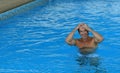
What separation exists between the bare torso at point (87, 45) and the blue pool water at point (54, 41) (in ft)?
0.58

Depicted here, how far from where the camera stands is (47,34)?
8.53m

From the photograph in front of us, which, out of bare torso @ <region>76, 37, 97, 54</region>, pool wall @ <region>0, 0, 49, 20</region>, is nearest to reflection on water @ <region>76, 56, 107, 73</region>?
bare torso @ <region>76, 37, 97, 54</region>

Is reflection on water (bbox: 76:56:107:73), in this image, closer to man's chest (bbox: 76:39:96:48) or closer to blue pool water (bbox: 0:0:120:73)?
blue pool water (bbox: 0:0:120:73)

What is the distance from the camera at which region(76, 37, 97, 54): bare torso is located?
222 inches

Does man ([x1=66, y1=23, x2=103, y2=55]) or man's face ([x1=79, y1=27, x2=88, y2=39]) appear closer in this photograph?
man's face ([x1=79, y1=27, x2=88, y2=39])

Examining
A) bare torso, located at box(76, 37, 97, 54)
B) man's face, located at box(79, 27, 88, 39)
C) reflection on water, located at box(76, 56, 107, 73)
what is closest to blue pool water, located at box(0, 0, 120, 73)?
reflection on water, located at box(76, 56, 107, 73)

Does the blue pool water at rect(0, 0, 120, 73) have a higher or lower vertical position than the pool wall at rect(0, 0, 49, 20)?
lower

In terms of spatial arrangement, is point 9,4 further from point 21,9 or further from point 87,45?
point 87,45

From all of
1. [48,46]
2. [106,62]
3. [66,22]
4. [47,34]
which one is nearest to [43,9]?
[66,22]

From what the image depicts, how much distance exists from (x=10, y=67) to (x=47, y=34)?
2.66 m

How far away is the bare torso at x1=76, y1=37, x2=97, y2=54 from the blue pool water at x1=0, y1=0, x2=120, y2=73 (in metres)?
0.18

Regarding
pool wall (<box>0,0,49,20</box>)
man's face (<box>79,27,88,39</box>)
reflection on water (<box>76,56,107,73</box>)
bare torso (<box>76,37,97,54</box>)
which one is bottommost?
reflection on water (<box>76,56,107,73</box>)

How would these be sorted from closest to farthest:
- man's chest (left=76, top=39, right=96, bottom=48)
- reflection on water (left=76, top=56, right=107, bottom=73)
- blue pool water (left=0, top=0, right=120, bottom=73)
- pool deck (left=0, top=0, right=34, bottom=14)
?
reflection on water (left=76, top=56, right=107, bottom=73) < man's chest (left=76, top=39, right=96, bottom=48) < blue pool water (left=0, top=0, right=120, bottom=73) < pool deck (left=0, top=0, right=34, bottom=14)

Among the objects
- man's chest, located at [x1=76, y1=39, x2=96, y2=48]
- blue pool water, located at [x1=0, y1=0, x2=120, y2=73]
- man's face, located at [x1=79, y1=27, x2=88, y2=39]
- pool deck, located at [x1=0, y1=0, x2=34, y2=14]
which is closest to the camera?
man's face, located at [x1=79, y1=27, x2=88, y2=39]
